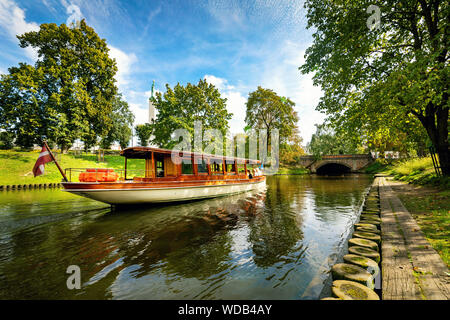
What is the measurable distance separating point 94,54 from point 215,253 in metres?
38.2

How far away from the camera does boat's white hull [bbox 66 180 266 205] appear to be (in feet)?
30.0

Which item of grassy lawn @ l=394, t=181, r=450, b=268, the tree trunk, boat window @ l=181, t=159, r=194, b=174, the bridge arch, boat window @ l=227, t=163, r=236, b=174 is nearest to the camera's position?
grassy lawn @ l=394, t=181, r=450, b=268

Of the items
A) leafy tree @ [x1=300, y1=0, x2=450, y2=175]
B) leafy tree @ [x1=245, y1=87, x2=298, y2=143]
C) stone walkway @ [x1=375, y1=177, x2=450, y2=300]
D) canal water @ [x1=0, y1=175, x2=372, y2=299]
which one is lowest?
canal water @ [x1=0, y1=175, x2=372, y2=299]

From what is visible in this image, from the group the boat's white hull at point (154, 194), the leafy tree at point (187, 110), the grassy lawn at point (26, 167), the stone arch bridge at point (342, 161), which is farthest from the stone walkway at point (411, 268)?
the stone arch bridge at point (342, 161)

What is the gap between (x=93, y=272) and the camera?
13.7 feet

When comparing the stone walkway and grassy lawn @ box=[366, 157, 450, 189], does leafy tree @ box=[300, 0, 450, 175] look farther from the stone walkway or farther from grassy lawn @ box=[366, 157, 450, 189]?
the stone walkway

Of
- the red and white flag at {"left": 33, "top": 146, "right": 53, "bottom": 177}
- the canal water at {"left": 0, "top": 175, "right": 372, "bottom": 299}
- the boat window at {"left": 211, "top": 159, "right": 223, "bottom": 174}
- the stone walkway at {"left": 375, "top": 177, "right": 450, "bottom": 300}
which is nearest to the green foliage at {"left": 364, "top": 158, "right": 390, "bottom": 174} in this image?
the boat window at {"left": 211, "top": 159, "right": 223, "bottom": 174}

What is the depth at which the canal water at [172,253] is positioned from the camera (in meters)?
3.57

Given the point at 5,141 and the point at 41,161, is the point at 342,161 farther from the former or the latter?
the point at 5,141

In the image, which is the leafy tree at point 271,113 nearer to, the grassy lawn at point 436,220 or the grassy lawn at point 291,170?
the grassy lawn at point 291,170

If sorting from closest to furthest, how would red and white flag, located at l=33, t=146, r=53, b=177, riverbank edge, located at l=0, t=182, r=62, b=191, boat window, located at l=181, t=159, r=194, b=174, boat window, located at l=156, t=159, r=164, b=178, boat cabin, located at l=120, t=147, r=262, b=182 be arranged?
1. red and white flag, located at l=33, t=146, r=53, b=177
2. boat cabin, located at l=120, t=147, r=262, b=182
3. boat window, located at l=156, t=159, r=164, b=178
4. boat window, located at l=181, t=159, r=194, b=174
5. riverbank edge, located at l=0, t=182, r=62, b=191
